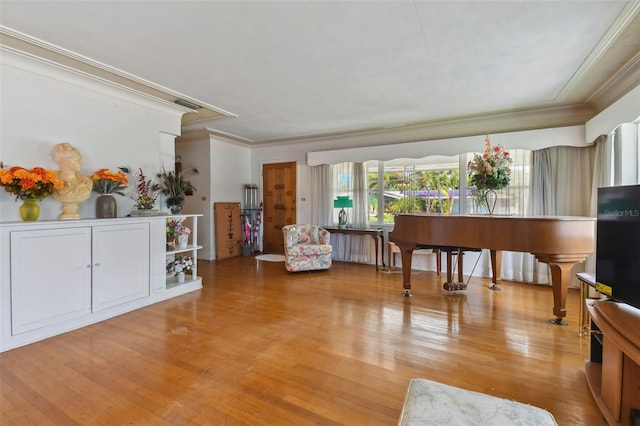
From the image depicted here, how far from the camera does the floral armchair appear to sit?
484cm

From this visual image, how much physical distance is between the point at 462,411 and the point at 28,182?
11.5ft

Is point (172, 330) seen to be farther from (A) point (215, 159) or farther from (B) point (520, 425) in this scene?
(A) point (215, 159)

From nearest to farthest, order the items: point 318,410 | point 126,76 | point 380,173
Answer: point 318,410, point 126,76, point 380,173

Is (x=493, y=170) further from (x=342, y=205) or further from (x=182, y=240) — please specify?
(x=182, y=240)

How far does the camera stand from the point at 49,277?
2564 mm

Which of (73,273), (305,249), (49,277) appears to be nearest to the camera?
(49,277)

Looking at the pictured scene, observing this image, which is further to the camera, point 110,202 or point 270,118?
point 270,118

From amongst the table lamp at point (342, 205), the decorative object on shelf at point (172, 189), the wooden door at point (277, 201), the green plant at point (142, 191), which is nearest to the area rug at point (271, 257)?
the wooden door at point (277, 201)

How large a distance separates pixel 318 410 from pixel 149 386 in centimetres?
113

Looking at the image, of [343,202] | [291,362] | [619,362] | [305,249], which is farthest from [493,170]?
[305,249]

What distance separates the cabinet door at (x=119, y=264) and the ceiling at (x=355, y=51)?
171 cm

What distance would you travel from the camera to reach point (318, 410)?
1660 millimetres

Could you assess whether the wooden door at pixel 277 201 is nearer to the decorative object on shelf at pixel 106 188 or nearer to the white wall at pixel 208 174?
the white wall at pixel 208 174

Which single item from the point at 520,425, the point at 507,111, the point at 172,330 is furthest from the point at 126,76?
the point at 507,111
